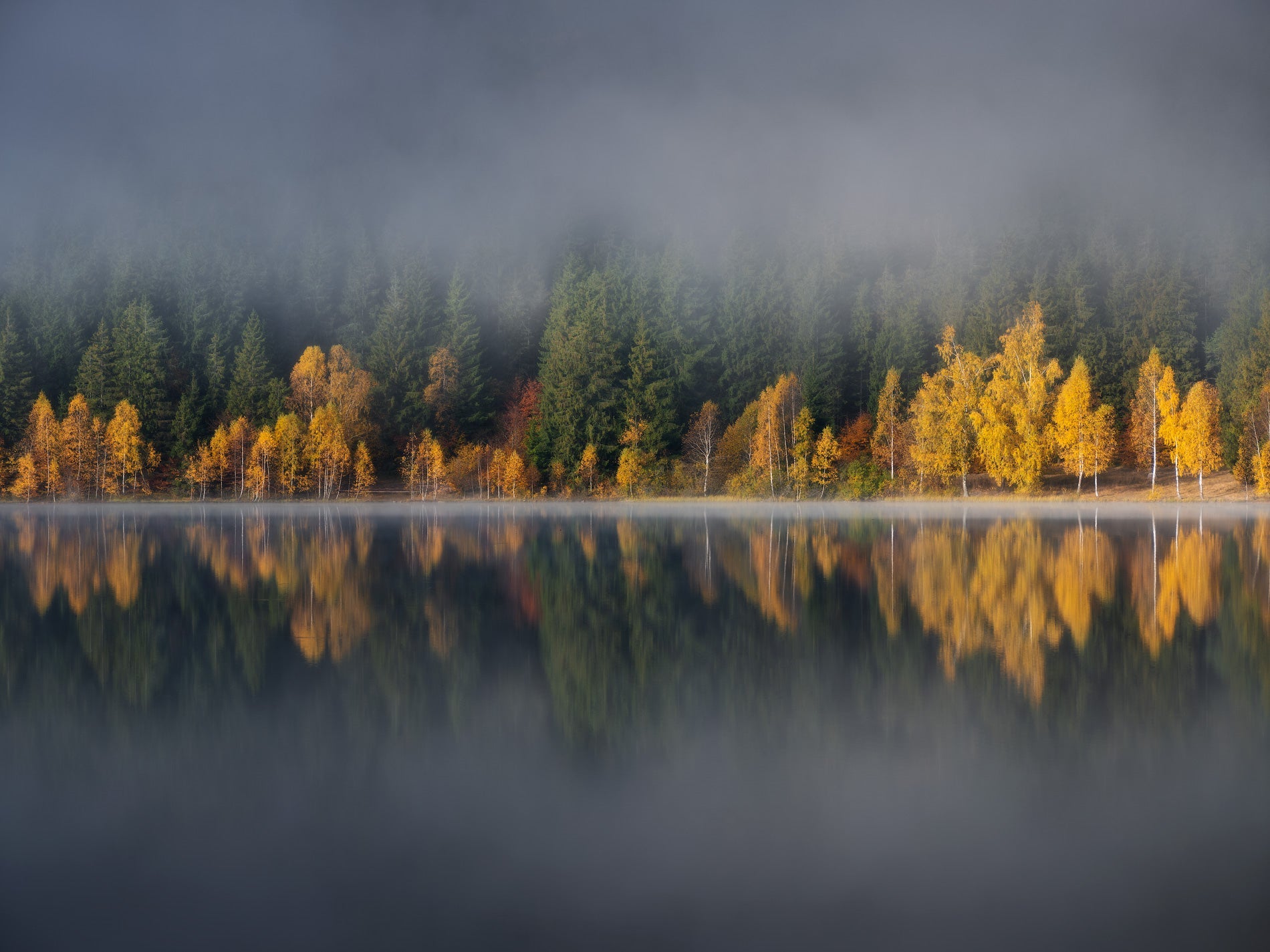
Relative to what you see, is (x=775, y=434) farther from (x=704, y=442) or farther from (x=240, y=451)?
(x=240, y=451)

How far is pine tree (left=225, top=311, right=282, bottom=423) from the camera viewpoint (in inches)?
3393

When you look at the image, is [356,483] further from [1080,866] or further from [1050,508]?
[1080,866]

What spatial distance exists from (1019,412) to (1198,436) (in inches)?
429

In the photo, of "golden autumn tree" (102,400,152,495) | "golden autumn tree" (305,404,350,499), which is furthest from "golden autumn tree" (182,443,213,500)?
"golden autumn tree" (305,404,350,499)

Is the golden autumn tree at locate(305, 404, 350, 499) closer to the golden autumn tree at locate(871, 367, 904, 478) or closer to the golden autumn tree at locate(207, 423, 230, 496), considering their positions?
the golden autumn tree at locate(207, 423, 230, 496)

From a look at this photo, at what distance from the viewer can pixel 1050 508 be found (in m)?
57.8

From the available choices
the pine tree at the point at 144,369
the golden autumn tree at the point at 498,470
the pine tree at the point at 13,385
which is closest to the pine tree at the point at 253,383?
the pine tree at the point at 144,369

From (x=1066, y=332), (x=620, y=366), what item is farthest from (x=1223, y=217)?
(x=620, y=366)

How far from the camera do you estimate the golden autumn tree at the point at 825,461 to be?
70938mm

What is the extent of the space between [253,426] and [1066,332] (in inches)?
2640

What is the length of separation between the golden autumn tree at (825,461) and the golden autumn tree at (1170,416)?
69.6 feet

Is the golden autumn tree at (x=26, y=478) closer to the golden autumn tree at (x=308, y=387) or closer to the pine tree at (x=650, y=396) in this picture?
the golden autumn tree at (x=308, y=387)

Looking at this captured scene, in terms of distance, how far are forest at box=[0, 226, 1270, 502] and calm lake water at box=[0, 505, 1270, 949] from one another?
56.3 metres

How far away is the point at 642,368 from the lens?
79688mm
